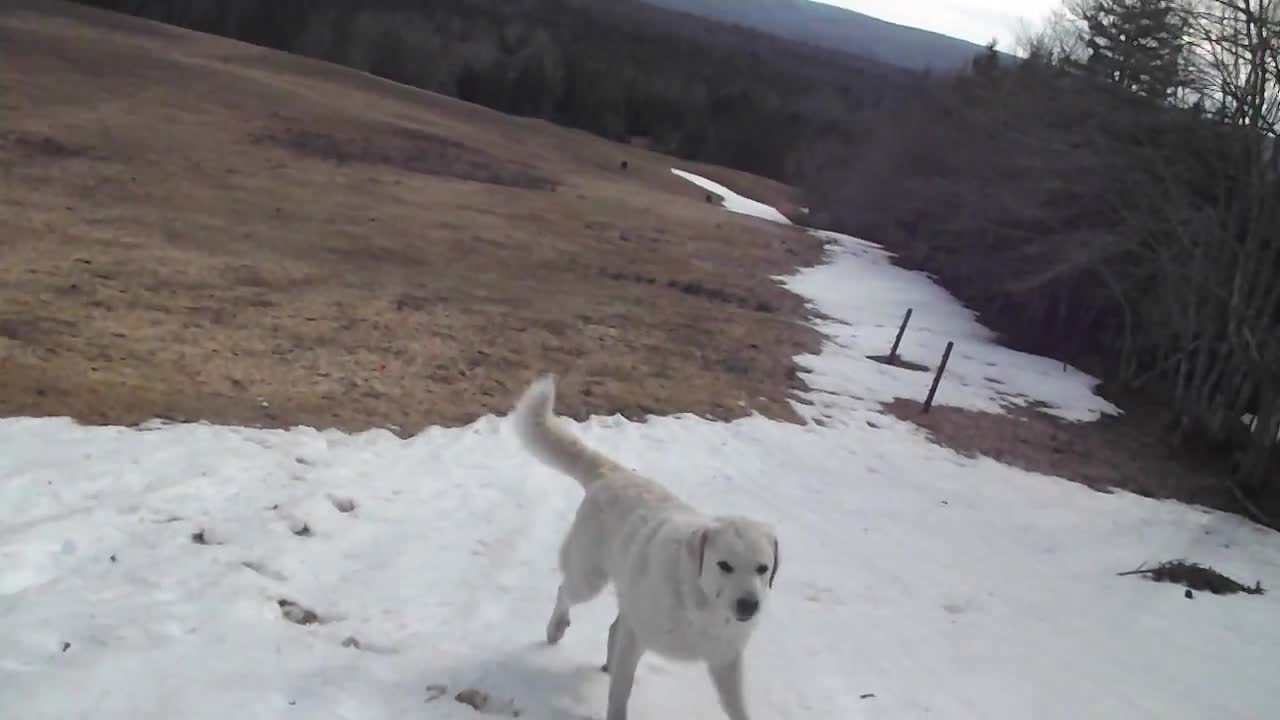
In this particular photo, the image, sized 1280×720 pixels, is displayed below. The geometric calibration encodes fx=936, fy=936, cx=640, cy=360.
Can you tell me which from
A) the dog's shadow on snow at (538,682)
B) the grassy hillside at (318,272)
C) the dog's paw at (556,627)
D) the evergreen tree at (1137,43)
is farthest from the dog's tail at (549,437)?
the evergreen tree at (1137,43)

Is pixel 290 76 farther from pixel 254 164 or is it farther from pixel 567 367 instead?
pixel 567 367

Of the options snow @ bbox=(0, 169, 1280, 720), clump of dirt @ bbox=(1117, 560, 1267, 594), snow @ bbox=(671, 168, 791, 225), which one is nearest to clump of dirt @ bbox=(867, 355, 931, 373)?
snow @ bbox=(0, 169, 1280, 720)

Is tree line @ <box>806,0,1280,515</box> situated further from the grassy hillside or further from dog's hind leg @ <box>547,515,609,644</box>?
dog's hind leg @ <box>547,515,609,644</box>

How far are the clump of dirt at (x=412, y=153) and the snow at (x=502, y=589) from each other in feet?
83.0

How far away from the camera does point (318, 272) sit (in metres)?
15.4

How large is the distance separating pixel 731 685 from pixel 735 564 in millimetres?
897

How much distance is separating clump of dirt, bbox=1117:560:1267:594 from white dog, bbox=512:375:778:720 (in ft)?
23.6

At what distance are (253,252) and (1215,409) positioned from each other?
18.3 metres

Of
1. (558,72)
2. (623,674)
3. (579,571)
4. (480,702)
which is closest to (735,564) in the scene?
(623,674)

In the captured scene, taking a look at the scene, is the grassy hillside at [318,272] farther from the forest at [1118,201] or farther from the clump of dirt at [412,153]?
the forest at [1118,201]

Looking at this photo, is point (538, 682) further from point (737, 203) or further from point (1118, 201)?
point (737, 203)

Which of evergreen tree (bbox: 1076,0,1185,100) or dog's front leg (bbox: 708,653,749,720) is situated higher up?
evergreen tree (bbox: 1076,0,1185,100)

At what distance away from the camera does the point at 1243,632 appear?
8656 millimetres

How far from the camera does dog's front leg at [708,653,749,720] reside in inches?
186
